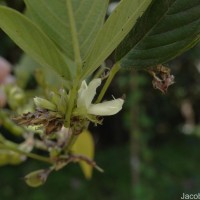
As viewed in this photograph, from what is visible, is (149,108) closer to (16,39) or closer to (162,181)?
(162,181)

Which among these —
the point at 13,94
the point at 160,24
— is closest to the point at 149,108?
the point at 13,94

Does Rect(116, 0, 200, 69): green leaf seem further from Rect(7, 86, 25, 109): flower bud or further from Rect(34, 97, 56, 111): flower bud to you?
Rect(7, 86, 25, 109): flower bud

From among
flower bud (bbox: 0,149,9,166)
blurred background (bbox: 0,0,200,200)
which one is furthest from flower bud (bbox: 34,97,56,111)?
blurred background (bbox: 0,0,200,200)

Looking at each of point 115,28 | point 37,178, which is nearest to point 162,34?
point 115,28

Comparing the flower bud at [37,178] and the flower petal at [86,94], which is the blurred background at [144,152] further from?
the flower petal at [86,94]

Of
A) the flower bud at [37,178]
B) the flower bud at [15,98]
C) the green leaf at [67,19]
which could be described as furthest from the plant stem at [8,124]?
the green leaf at [67,19]

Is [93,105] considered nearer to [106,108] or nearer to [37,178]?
[106,108]
